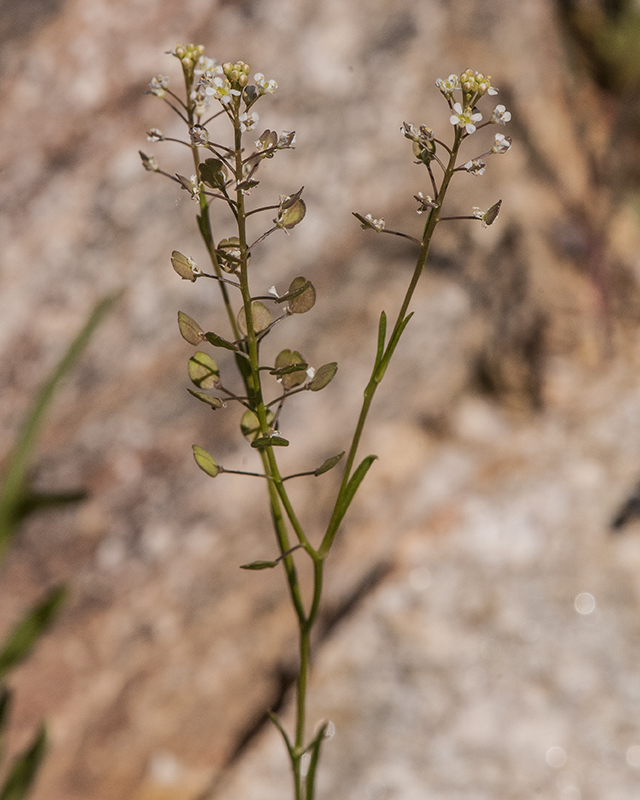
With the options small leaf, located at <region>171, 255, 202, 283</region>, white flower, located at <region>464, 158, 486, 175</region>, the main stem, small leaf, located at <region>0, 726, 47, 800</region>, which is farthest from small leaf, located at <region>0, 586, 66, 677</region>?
white flower, located at <region>464, 158, 486, 175</region>

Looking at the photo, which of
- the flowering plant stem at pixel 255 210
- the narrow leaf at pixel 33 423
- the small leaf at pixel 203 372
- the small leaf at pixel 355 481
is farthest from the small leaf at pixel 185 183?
the narrow leaf at pixel 33 423

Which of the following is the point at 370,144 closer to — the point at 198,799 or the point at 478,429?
the point at 478,429

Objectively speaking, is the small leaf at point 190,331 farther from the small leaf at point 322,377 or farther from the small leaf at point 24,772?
the small leaf at point 24,772

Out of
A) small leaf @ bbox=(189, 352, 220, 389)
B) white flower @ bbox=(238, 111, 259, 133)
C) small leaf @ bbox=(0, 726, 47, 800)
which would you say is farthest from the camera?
small leaf @ bbox=(0, 726, 47, 800)

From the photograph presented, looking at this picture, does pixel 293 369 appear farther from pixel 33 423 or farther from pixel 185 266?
pixel 33 423

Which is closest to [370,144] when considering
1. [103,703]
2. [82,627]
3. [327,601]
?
[327,601]

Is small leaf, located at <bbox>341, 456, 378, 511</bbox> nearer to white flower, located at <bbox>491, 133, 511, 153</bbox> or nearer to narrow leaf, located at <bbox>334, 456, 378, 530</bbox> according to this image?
narrow leaf, located at <bbox>334, 456, 378, 530</bbox>

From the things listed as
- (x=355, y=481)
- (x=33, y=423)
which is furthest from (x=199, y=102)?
(x=33, y=423)
